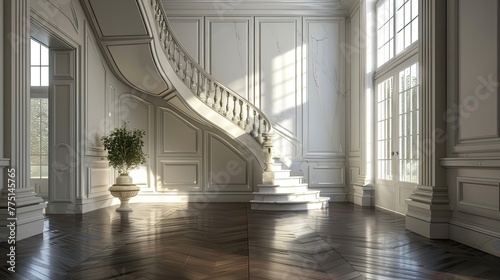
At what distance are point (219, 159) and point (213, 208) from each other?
60.4 inches

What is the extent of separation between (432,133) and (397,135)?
2064 mm

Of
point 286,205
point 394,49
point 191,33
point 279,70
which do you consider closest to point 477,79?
point 394,49

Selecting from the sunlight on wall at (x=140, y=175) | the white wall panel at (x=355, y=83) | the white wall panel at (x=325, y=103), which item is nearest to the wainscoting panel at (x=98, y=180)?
the sunlight on wall at (x=140, y=175)

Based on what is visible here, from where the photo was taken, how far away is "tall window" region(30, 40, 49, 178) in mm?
9070

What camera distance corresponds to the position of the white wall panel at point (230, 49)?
903cm

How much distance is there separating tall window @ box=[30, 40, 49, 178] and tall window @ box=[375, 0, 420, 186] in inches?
252

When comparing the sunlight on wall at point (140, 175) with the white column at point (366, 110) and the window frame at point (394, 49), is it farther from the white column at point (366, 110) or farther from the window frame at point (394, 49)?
the window frame at point (394, 49)

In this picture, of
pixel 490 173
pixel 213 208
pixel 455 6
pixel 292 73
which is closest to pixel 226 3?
pixel 292 73

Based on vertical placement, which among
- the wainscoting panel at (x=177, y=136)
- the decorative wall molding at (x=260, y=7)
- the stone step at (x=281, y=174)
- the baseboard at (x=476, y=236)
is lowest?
the baseboard at (x=476, y=236)

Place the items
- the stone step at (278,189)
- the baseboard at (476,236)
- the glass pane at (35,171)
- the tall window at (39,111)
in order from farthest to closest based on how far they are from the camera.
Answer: the glass pane at (35,171) < the tall window at (39,111) < the stone step at (278,189) < the baseboard at (476,236)

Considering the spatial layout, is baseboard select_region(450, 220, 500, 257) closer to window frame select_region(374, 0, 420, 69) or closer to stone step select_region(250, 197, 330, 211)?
window frame select_region(374, 0, 420, 69)

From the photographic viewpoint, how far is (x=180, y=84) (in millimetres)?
7848

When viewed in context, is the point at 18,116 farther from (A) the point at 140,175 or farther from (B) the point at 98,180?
(A) the point at 140,175

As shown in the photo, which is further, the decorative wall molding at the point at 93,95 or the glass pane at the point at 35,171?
the glass pane at the point at 35,171
